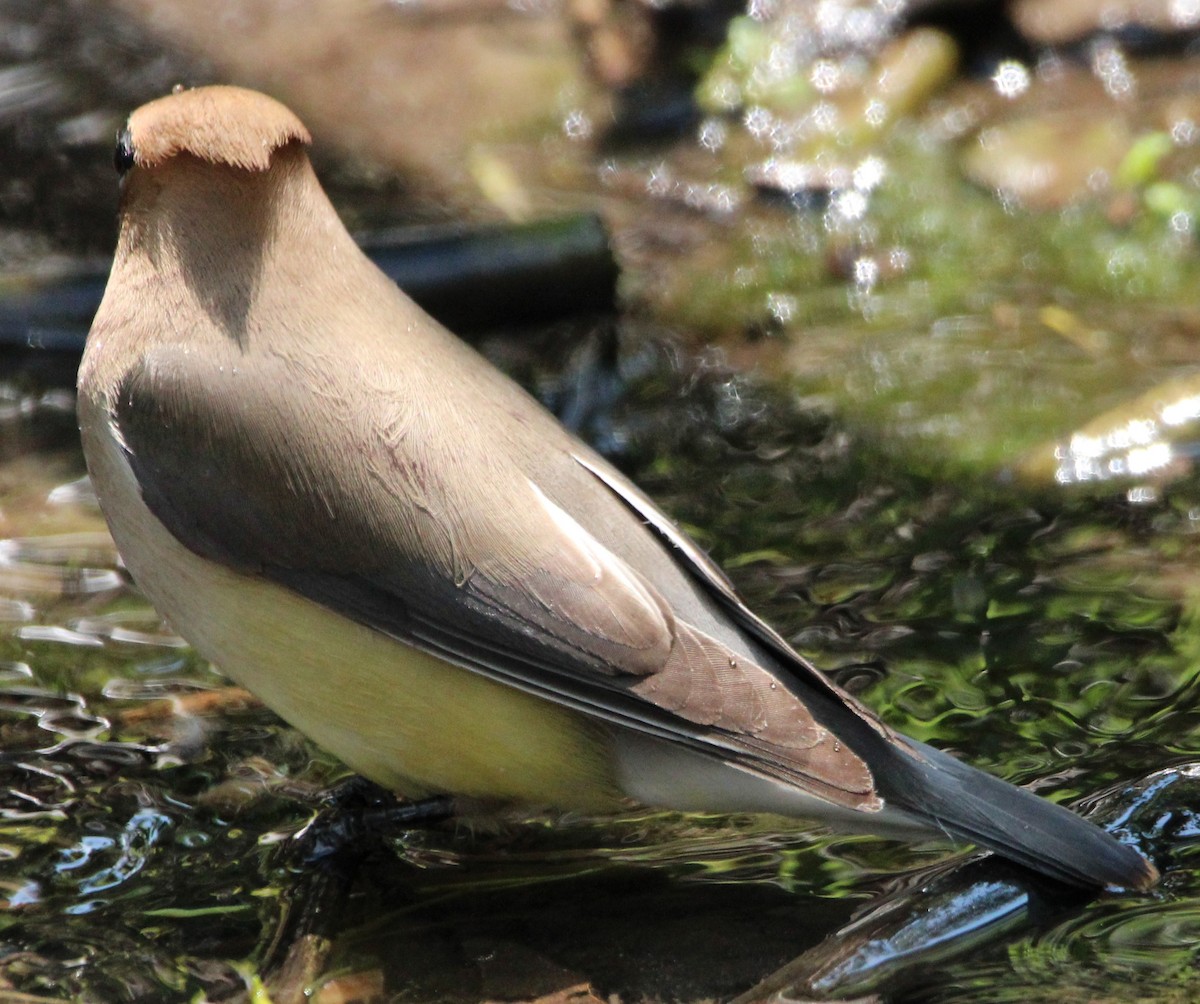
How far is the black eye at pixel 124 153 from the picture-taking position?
162 inches

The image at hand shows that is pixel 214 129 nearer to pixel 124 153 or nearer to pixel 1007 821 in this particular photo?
pixel 124 153

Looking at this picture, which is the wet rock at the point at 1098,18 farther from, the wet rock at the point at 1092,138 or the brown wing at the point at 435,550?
the brown wing at the point at 435,550

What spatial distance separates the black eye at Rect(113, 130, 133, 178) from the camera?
4.12 meters

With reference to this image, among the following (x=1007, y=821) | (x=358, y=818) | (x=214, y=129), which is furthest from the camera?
(x=358, y=818)

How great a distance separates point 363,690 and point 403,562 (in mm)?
304

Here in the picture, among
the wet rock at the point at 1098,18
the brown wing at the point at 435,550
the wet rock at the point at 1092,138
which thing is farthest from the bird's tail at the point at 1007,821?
the wet rock at the point at 1098,18

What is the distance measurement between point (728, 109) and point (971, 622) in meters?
3.68

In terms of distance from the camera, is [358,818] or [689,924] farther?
[358,818]

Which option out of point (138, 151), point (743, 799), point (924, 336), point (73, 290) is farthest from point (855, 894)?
point (73, 290)

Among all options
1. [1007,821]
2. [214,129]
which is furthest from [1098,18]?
[1007,821]

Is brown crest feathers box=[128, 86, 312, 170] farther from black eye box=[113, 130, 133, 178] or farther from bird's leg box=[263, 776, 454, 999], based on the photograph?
bird's leg box=[263, 776, 454, 999]

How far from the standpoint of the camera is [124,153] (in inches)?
163

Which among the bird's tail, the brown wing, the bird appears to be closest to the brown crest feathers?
the bird

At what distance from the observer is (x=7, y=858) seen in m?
3.97
